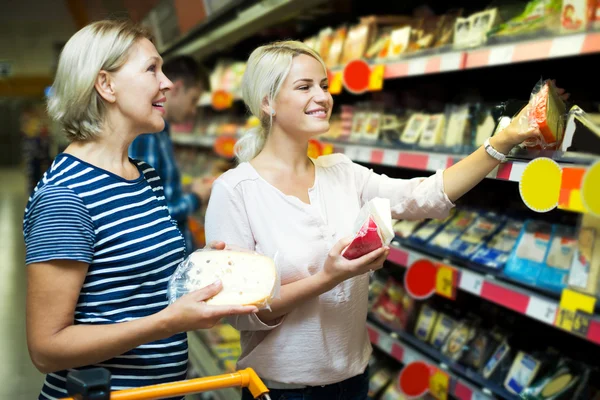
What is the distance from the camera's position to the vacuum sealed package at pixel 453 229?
2314 mm

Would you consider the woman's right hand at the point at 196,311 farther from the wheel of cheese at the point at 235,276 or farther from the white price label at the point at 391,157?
the white price label at the point at 391,157

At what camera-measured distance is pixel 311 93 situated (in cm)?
153

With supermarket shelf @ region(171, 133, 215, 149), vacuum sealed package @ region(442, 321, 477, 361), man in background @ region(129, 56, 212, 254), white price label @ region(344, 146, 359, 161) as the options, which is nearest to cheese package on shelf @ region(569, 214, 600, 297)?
vacuum sealed package @ region(442, 321, 477, 361)

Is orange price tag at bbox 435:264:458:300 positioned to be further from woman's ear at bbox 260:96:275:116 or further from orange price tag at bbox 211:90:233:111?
orange price tag at bbox 211:90:233:111

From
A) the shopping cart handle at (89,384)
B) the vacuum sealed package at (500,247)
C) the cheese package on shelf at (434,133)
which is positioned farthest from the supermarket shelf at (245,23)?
the shopping cart handle at (89,384)

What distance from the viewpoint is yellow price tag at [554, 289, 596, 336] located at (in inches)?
57.1

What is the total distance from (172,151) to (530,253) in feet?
5.66

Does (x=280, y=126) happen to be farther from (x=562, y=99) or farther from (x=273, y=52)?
(x=562, y=99)

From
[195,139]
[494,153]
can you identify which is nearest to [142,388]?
[494,153]

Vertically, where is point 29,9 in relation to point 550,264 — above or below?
above

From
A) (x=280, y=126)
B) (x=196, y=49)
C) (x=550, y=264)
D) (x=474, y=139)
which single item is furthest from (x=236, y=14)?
(x=550, y=264)

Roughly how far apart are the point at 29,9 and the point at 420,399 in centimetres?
453

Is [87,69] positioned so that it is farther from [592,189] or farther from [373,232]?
[592,189]

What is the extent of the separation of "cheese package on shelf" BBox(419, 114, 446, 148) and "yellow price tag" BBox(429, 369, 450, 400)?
2.97ft
